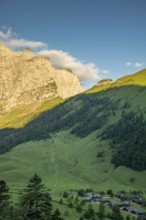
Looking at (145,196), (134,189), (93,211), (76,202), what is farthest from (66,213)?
(134,189)

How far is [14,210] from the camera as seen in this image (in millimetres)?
40969

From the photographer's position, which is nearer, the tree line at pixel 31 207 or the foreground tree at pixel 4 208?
the tree line at pixel 31 207

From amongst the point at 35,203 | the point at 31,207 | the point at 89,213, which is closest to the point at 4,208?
the point at 31,207

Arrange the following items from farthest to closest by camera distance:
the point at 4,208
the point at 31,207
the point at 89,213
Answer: the point at 89,213
the point at 31,207
the point at 4,208

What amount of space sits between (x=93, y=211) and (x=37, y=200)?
282 feet

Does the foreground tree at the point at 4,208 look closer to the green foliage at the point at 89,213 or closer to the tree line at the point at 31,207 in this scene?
the tree line at the point at 31,207

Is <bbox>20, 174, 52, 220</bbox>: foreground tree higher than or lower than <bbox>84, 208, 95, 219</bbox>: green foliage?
higher

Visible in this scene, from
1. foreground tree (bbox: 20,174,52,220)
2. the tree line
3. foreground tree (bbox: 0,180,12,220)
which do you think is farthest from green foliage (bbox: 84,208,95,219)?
foreground tree (bbox: 0,180,12,220)

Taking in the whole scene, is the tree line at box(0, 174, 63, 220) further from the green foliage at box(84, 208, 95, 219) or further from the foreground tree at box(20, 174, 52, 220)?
the green foliage at box(84, 208, 95, 219)

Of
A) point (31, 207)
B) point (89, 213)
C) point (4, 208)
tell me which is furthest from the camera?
point (89, 213)

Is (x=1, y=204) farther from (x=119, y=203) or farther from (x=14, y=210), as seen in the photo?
(x=119, y=203)

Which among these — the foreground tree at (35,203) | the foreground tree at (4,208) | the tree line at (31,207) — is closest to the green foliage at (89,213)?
the tree line at (31,207)

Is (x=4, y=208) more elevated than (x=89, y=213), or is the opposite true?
(x=4, y=208)

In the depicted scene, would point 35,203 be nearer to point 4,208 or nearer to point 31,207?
point 31,207
